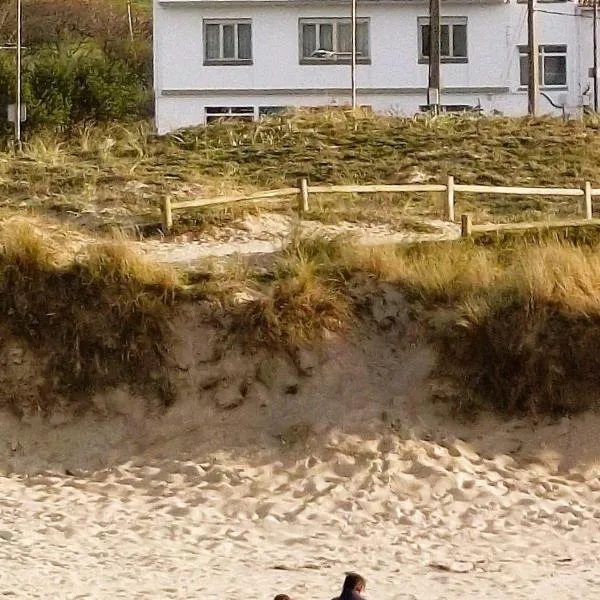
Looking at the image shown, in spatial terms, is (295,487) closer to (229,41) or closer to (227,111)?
(227,111)

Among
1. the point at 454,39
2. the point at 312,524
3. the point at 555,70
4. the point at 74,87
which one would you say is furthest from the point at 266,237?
the point at 555,70

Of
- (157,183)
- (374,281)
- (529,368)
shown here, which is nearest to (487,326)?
(529,368)

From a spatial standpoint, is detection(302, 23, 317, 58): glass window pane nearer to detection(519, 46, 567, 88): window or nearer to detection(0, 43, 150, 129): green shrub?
detection(0, 43, 150, 129): green shrub

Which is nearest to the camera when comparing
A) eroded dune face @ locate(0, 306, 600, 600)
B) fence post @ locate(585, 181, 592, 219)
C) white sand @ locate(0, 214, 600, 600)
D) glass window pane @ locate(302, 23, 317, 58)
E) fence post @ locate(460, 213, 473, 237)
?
white sand @ locate(0, 214, 600, 600)

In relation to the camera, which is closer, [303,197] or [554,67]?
[303,197]

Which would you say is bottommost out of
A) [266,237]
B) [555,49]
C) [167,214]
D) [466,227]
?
[266,237]

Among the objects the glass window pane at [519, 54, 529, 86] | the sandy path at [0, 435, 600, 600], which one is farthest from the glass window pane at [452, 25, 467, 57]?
the sandy path at [0, 435, 600, 600]

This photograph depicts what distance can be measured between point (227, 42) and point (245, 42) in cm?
58

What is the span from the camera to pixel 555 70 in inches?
1684

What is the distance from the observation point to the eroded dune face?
11.3 m

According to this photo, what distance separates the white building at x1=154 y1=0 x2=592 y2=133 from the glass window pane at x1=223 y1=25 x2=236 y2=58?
0.10 ft

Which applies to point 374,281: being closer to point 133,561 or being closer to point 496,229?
point 496,229

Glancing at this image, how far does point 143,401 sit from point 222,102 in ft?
91.5

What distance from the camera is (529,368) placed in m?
14.3
